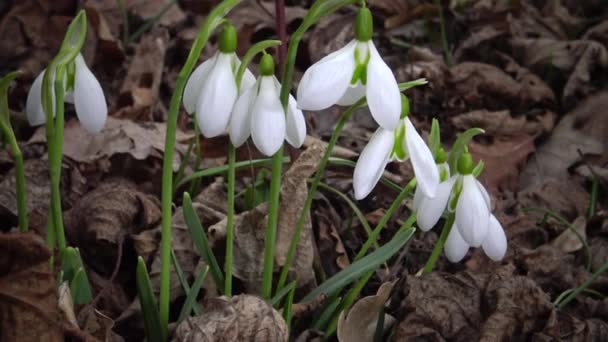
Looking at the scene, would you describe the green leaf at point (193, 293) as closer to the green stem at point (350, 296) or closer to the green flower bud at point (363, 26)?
the green stem at point (350, 296)

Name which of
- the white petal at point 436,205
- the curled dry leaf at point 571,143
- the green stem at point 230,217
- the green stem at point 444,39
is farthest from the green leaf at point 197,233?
the green stem at point 444,39

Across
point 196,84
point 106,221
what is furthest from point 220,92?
point 106,221

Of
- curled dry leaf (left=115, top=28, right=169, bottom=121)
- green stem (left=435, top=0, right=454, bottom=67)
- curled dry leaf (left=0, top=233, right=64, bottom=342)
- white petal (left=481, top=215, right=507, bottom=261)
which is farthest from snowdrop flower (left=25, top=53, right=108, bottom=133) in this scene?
green stem (left=435, top=0, right=454, bottom=67)

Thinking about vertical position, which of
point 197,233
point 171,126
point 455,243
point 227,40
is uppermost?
point 227,40

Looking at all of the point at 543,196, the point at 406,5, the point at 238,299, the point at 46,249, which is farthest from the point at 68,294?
the point at 406,5

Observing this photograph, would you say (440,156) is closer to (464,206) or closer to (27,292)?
(464,206)

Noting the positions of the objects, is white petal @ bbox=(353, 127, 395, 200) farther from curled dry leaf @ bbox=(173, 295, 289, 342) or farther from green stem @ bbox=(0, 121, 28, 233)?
green stem @ bbox=(0, 121, 28, 233)

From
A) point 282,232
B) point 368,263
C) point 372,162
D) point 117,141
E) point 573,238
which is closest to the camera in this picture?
point 372,162

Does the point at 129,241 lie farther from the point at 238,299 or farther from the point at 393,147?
the point at 393,147
